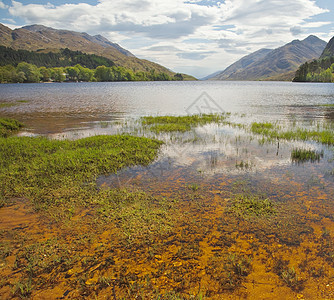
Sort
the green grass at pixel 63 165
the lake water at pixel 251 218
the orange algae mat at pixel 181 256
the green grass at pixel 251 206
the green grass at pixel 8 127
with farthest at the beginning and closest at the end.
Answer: the green grass at pixel 8 127, the green grass at pixel 63 165, the green grass at pixel 251 206, the lake water at pixel 251 218, the orange algae mat at pixel 181 256

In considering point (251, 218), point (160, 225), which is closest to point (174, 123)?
point (251, 218)

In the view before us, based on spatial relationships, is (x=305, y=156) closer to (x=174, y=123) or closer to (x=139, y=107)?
(x=174, y=123)

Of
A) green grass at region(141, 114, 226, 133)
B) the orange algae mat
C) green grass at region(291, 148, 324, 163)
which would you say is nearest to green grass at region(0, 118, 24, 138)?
green grass at region(141, 114, 226, 133)

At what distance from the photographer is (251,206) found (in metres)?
9.52

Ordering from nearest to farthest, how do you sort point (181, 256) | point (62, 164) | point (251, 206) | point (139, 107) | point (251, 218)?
point (181, 256), point (251, 218), point (251, 206), point (62, 164), point (139, 107)

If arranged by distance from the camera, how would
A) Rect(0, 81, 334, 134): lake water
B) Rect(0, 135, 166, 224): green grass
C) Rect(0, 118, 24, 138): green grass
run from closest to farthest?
1. Rect(0, 135, 166, 224): green grass
2. Rect(0, 118, 24, 138): green grass
3. Rect(0, 81, 334, 134): lake water

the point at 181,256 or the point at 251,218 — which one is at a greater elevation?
the point at 251,218

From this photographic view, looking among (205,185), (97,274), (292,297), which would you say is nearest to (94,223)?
(97,274)

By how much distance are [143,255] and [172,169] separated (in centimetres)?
741

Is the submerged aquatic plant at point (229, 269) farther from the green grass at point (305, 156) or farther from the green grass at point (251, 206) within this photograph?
the green grass at point (305, 156)

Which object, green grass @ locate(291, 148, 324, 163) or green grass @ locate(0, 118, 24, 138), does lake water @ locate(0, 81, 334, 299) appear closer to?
green grass @ locate(291, 148, 324, 163)

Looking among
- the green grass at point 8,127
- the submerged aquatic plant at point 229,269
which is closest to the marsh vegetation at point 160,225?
the submerged aquatic plant at point 229,269

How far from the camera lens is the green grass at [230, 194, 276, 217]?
355 inches

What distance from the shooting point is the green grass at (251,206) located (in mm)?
9009
